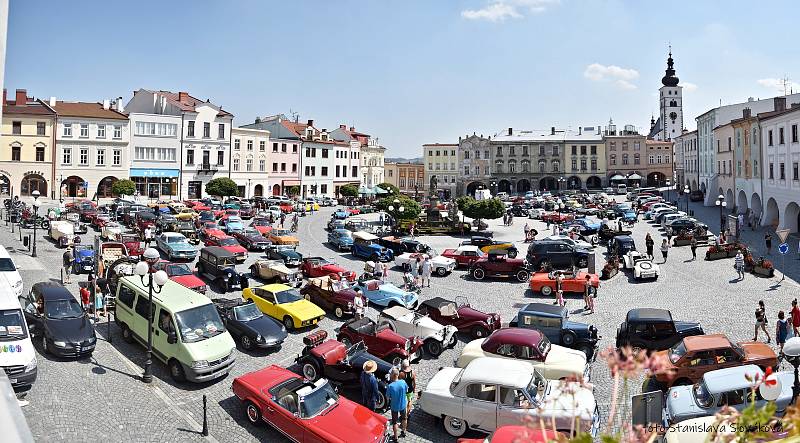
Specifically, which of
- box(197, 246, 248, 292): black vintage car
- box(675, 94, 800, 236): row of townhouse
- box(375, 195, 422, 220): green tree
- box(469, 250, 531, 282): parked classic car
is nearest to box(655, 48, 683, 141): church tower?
box(675, 94, 800, 236): row of townhouse

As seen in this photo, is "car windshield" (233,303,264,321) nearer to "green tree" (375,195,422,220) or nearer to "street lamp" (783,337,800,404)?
"street lamp" (783,337,800,404)

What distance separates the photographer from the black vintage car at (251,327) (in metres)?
16.1

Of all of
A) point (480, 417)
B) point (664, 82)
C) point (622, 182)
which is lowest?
point (480, 417)

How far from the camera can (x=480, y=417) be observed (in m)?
11.4

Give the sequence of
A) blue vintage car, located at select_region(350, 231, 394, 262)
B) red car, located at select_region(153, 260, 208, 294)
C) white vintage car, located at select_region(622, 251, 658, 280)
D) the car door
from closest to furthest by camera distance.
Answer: the car door
red car, located at select_region(153, 260, 208, 294)
white vintage car, located at select_region(622, 251, 658, 280)
blue vintage car, located at select_region(350, 231, 394, 262)

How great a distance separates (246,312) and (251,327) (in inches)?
29.6

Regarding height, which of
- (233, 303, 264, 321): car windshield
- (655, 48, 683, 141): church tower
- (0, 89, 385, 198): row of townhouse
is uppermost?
(655, 48, 683, 141): church tower

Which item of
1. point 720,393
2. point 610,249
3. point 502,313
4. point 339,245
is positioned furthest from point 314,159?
point 720,393

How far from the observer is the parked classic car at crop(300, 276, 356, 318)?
20.1 metres

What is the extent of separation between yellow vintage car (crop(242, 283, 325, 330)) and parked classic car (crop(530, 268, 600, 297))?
9.66 meters

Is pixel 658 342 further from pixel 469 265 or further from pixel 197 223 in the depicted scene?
pixel 197 223

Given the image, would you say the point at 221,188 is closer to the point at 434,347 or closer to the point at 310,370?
the point at 434,347

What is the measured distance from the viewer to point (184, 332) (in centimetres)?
1407

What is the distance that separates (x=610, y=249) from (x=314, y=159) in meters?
54.5
